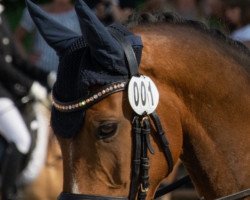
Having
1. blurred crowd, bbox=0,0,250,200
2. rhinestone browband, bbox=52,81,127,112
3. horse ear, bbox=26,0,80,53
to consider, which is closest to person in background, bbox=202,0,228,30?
blurred crowd, bbox=0,0,250,200

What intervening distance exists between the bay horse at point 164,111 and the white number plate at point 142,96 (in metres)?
0.03

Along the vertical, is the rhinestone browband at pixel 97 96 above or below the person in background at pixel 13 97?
below

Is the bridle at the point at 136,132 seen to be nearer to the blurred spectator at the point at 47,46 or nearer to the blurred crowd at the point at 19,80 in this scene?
the blurred crowd at the point at 19,80

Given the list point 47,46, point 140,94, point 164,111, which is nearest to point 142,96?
point 140,94

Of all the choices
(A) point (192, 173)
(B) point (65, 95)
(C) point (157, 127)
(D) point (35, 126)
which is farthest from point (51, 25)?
(D) point (35, 126)

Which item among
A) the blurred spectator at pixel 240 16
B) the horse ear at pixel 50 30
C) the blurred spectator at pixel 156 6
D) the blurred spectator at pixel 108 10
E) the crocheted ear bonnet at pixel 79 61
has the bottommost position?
the crocheted ear bonnet at pixel 79 61

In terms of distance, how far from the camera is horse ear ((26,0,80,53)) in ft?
11.7

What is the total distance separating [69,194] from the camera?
11.5ft

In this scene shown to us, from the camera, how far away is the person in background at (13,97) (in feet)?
23.2

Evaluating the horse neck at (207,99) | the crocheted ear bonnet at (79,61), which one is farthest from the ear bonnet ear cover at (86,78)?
Answer: the horse neck at (207,99)

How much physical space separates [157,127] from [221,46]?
1.62 ft

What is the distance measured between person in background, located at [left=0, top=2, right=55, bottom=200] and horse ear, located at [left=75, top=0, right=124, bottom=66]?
3.62 m

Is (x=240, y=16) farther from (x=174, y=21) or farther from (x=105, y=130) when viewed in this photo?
(x=105, y=130)

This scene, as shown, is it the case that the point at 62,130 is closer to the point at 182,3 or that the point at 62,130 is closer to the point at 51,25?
the point at 51,25
